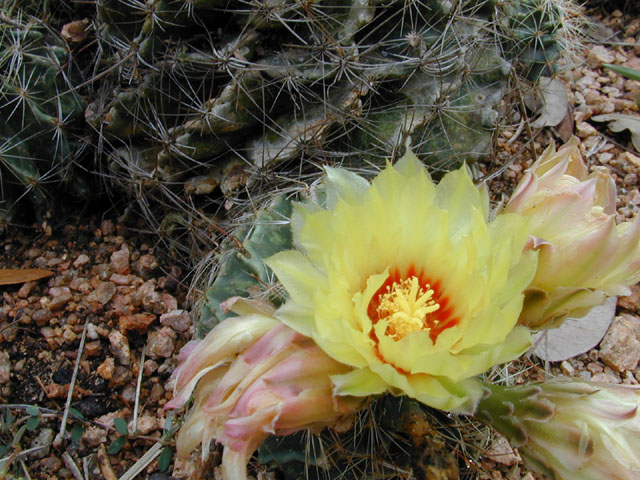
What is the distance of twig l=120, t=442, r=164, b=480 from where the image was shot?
144 cm

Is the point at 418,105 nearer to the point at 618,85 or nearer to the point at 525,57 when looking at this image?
the point at 525,57

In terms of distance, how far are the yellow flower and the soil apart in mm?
496

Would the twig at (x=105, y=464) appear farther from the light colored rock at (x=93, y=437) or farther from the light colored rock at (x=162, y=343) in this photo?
the light colored rock at (x=162, y=343)

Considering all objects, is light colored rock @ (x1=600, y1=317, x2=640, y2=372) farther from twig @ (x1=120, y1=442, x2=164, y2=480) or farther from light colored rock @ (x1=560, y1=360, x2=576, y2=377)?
twig @ (x1=120, y1=442, x2=164, y2=480)

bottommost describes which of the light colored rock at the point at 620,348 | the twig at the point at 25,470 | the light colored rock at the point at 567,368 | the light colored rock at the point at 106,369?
the twig at the point at 25,470

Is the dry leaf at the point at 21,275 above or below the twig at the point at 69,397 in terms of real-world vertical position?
above

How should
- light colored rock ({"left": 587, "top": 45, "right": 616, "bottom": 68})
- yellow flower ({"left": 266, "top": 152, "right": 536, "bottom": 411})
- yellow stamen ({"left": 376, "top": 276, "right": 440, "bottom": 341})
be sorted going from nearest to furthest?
yellow flower ({"left": 266, "top": 152, "right": 536, "bottom": 411})
yellow stamen ({"left": 376, "top": 276, "right": 440, "bottom": 341})
light colored rock ({"left": 587, "top": 45, "right": 616, "bottom": 68})

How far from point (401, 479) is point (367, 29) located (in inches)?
41.5

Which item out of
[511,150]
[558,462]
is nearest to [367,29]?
[511,150]

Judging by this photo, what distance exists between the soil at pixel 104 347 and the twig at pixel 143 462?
0.01m

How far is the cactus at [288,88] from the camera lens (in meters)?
1.53

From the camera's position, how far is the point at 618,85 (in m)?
2.41

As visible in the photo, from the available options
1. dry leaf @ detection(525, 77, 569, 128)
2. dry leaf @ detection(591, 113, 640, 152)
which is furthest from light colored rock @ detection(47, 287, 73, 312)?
dry leaf @ detection(591, 113, 640, 152)

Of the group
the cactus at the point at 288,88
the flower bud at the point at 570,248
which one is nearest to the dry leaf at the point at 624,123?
the cactus at the point at 288,88
